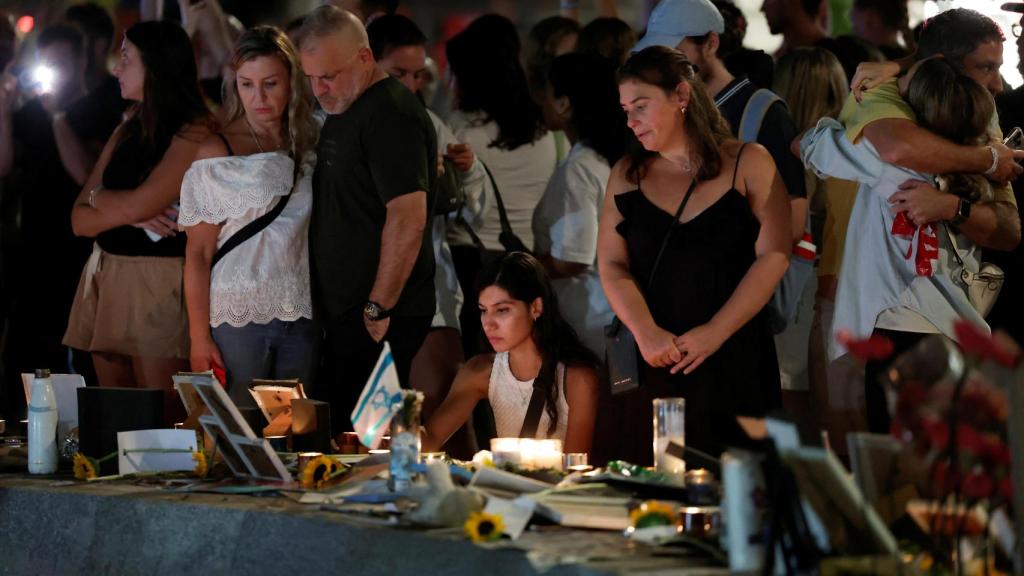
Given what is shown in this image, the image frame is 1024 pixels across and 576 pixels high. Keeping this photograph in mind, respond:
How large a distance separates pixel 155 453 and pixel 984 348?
2.28 metres

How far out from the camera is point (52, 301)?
655 cm

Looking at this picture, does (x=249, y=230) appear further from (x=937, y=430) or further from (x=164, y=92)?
(x=937, y=430)

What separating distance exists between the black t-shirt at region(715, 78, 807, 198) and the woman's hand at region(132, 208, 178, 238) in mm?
1752

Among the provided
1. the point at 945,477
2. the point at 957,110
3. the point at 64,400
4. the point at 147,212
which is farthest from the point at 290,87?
the point at 945,477

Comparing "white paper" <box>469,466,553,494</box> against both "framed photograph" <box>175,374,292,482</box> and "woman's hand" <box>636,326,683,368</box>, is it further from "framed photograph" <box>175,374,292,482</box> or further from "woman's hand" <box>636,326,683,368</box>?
"woman's hand" <box>636,326,683,368</box>

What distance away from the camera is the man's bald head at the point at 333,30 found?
15.9 ft

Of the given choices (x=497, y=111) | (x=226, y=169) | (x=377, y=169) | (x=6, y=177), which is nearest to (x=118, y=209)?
(x=226, y=169)

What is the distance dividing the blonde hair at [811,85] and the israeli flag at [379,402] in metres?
2.36

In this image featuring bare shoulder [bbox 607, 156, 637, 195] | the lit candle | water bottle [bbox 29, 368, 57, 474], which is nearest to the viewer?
the lit candle

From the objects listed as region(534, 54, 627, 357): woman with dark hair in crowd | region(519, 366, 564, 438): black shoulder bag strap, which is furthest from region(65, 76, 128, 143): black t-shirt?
region(519, 366, 564, 438): black shoulder bag strap

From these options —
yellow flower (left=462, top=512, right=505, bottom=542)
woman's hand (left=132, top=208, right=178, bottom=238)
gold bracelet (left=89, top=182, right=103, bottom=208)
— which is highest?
gold bracelet (left=89, top=182, right=103, bottom=208)

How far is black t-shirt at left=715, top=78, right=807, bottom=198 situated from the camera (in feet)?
15.7

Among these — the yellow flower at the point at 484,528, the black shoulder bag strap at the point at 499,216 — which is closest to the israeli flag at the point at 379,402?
the yellow flower at the point at 484,528

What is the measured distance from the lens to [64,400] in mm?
4238
